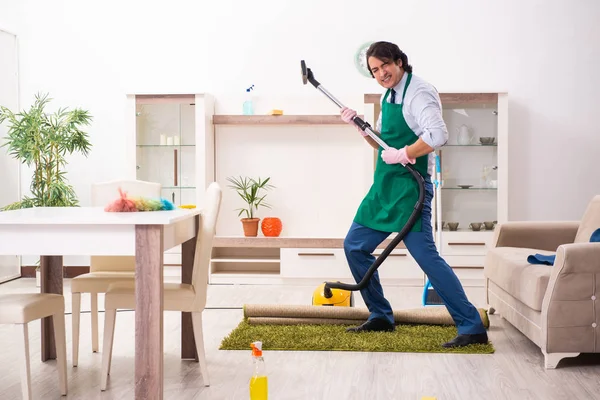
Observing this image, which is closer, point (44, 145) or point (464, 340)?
point (464, 340)

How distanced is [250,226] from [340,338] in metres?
2.41

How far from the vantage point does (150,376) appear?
251cm

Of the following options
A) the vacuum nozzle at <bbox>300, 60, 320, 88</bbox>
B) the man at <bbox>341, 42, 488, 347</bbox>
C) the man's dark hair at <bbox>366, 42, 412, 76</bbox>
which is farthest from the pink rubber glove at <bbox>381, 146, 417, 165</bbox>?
the vacuum nozzle at <bbox>300, 60, 320, 88</bbox>

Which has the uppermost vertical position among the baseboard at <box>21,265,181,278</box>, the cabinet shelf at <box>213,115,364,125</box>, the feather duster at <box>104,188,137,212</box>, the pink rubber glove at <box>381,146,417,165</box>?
the cabinet shelf at <box>213,115,364,125</box>

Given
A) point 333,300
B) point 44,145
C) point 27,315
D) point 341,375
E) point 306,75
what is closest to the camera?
point 27,315

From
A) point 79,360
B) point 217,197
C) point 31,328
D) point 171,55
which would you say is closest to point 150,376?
point 217,197

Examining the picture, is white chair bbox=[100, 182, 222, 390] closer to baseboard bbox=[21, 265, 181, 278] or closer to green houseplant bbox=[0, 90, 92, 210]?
→ green houseplant bbox=[0, 90, 92, 210]

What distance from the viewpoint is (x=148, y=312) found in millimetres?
2525

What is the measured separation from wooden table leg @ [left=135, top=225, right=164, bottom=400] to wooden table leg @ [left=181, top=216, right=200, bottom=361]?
841 millimetres

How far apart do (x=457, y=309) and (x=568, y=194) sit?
2931 mm

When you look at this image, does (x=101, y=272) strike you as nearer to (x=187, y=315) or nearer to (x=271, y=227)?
(x=187, y=315)

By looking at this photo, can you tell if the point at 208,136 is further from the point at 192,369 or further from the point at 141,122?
the point at 192,369

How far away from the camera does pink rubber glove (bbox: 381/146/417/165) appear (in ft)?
11.8

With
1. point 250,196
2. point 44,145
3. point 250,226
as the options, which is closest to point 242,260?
point 250,226
